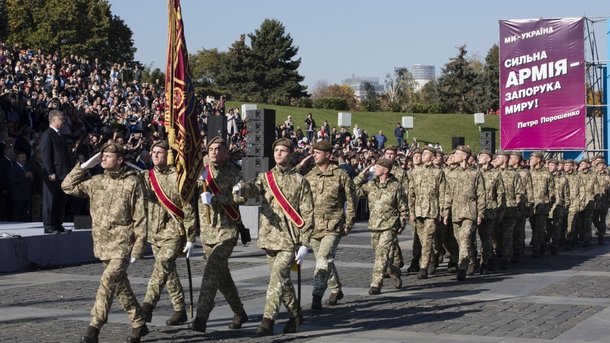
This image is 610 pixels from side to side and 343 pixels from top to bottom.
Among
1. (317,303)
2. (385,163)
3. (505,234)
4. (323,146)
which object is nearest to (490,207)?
(505,234)

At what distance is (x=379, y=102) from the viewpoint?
9738cm

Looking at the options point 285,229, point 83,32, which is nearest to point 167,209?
point 285,229

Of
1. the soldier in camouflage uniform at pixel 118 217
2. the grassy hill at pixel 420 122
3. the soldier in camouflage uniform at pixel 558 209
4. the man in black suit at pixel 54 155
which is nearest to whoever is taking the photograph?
the soldier in camouflage uniform at pixel 118 217

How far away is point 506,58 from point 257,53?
59.5 m

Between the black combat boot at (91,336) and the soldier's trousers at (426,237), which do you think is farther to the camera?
the soldier's trousers at (426,237)

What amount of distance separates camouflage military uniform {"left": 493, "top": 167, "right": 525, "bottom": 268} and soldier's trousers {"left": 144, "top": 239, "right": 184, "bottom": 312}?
8.92m

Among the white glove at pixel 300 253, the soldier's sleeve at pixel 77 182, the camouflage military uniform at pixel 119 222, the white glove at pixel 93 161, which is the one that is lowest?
the white glove at pixel 300 253

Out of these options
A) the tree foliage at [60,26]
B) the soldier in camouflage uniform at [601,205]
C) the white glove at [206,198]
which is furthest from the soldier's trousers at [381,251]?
the tree foliage at [60,26]

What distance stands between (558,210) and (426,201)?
7.47 metres

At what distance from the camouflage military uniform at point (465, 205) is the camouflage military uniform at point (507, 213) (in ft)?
5.19

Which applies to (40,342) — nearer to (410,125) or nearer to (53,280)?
(53,280)

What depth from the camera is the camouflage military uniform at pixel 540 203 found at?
22.3 m

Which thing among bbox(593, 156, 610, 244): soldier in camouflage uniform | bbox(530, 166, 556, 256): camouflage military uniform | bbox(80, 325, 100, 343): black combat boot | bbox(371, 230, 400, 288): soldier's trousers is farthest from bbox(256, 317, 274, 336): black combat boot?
bbox(593, 156, 610, 244): soldier in camouflage uniform

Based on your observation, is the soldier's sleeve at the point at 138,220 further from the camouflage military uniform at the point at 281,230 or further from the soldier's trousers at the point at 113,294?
the camouflage military uniform at the point at 281,230
